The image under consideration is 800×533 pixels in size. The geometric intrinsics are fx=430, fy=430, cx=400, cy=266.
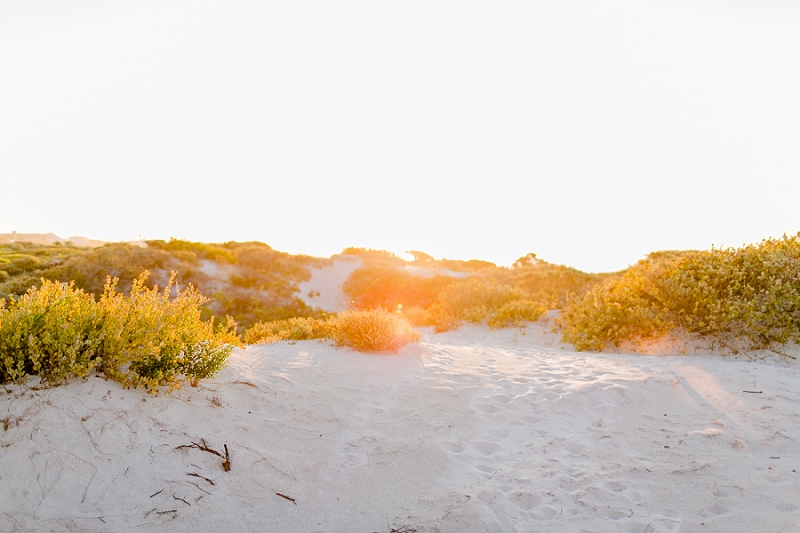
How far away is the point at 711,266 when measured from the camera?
784cm

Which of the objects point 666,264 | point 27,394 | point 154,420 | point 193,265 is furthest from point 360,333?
point 193,265

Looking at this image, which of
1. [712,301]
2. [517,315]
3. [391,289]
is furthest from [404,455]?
[391,289]

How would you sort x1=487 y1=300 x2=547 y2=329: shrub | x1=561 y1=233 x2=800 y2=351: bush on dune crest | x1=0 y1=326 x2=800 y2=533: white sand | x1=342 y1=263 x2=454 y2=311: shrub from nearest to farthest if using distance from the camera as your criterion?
x1=0 y1=326 x2=800 y2=533: white sand < x1=561 y1=233 x2=800 y2=351: bush on dune crest < x1=487 y1=300 x2=547 y2=329: shrub < x1=342 y1=263 x2=454 y2=311: shrub

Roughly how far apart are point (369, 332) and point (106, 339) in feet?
13.9

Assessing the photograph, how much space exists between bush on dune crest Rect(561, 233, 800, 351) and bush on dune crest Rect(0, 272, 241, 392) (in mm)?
7365

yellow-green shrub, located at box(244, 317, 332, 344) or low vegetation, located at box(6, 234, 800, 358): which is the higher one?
low vegetation, located at box(6, 234, 800, 358)

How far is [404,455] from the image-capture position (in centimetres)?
414

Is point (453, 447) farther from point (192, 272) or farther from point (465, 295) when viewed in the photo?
point (192, 272)

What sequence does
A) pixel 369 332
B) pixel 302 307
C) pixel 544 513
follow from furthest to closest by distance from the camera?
pixel 302 307
pixel 369 332
pixel 544 513

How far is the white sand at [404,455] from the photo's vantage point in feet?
9.93

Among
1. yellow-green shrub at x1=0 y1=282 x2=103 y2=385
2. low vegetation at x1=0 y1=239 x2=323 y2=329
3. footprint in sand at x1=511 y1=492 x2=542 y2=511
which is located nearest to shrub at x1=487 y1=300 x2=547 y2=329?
low vegetation at x1=0 y1=239 x2=323 y2=329

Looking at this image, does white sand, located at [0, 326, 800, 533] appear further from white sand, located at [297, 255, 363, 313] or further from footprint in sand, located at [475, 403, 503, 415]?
white sand, located at [297, 255, 363, 313]

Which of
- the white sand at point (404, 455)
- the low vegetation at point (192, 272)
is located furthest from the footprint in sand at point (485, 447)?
the low vegetation at point (192, 272)

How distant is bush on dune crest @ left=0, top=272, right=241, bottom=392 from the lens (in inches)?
139
